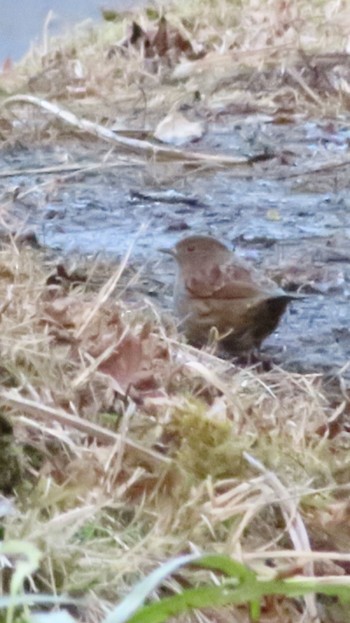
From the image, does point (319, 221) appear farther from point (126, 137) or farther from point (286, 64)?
point (286, 64)

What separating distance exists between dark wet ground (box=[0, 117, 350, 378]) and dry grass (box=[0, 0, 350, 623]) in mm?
454

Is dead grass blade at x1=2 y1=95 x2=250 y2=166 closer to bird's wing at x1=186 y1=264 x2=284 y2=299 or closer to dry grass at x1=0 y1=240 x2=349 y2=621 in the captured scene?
bird's wing at x1=186 y1=264 x2=284 y2=299

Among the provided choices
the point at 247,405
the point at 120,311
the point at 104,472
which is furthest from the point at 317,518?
the point at 120,311

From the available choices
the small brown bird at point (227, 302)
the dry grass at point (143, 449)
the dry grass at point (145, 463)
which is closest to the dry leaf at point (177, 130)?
the dry grass at point (143, 449)

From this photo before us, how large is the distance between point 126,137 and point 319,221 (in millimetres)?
→ 1462

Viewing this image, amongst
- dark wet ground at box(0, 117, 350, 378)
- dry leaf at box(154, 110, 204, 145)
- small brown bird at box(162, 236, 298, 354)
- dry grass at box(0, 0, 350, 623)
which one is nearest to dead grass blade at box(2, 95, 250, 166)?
dark wet ground at box(0, 117, 350, 378)

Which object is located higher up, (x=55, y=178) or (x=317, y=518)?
(x=317, y=518)

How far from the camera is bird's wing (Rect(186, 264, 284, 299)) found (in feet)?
11.7

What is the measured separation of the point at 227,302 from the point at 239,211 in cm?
155

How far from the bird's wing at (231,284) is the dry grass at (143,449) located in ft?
0.54

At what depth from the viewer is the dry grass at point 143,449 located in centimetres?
193

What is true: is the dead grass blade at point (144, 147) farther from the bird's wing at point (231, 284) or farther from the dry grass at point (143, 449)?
the bird's wing at point (231, 284)

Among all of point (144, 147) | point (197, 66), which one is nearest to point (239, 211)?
point (144, 147)

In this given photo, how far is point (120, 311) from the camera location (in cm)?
331
